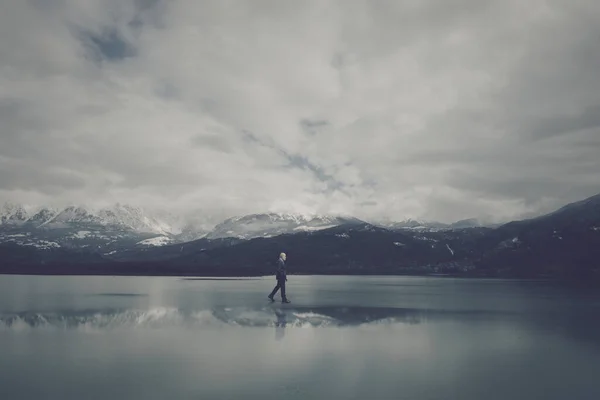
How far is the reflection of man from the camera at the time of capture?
1710 centimetres

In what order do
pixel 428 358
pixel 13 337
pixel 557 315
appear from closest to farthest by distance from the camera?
1. pixel 428 358
2. pixel 13 337
3. pixel 557 315

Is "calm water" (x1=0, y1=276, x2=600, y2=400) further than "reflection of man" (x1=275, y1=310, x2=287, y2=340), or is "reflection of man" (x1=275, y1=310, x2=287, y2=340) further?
"reflection of man" (x1=275, y1=310, x2=287, y2=340)

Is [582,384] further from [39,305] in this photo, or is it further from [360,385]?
[39,305]

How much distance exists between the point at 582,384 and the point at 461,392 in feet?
9.64

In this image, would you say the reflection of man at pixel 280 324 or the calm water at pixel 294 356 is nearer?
the calm water at pixel 294 356

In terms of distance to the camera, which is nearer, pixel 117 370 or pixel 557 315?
pixel 117 370

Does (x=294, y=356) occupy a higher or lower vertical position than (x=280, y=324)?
lower

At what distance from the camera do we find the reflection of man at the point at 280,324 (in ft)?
56.1

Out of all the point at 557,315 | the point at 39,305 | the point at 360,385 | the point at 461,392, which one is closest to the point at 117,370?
the point at 360,385

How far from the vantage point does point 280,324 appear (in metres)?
19.9

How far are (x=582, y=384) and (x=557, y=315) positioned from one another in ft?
49.7

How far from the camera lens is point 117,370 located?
38.1ft

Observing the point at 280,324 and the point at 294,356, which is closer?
the point at 294,356

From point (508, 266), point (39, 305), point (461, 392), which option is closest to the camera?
point (461, 392)
